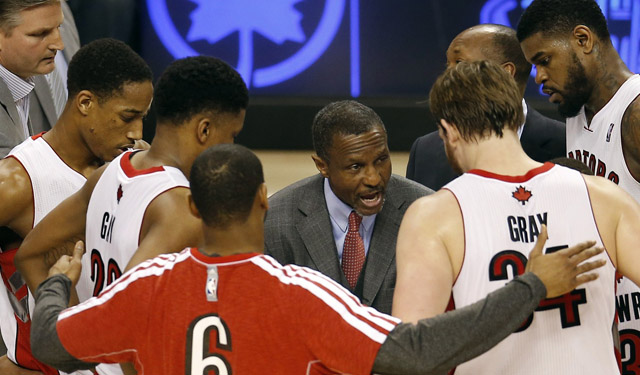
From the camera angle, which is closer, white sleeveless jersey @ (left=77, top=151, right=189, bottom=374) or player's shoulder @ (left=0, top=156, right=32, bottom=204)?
white sleeveless jersey @ (left=77, top=151, right=189, bottom=374)

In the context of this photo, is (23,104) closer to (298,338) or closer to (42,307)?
(42,307)

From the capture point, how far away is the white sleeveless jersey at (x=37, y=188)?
303cm

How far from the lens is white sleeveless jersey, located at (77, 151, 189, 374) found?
2432mm

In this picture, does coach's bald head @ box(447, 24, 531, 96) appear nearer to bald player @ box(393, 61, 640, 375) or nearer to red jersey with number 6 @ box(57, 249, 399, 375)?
bald player @ box(393, 61, 640, 375)

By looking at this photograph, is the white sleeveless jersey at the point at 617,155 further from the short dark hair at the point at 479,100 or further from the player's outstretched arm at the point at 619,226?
the short dark hair at the point at 479,100

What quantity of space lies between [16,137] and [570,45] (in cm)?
227

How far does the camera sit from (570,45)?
11.4ft

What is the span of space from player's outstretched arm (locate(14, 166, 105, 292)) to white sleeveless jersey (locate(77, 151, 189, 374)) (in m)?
0.09

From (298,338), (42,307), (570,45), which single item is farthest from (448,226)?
(570,45)

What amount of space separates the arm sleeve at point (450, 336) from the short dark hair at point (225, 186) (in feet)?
1.46

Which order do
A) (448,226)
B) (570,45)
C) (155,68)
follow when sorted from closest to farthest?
(448,226), (570,45), (155,68)

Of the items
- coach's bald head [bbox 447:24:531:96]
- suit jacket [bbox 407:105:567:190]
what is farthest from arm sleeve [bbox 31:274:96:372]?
coach's bald head [bbox 447:24:531:96]

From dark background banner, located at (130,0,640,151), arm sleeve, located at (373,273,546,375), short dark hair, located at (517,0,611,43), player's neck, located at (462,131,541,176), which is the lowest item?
dark background banner, located at (130,0,640,151)

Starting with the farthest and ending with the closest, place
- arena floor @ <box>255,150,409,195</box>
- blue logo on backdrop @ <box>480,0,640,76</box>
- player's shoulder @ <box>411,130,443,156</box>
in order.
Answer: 1. blue logo on backdrop @ <box>480,0,640,76</box>
2. arena floor @ <box>255,150,409,195</box>
3. player's shoulder @ <box>411,130,443,156</box>
